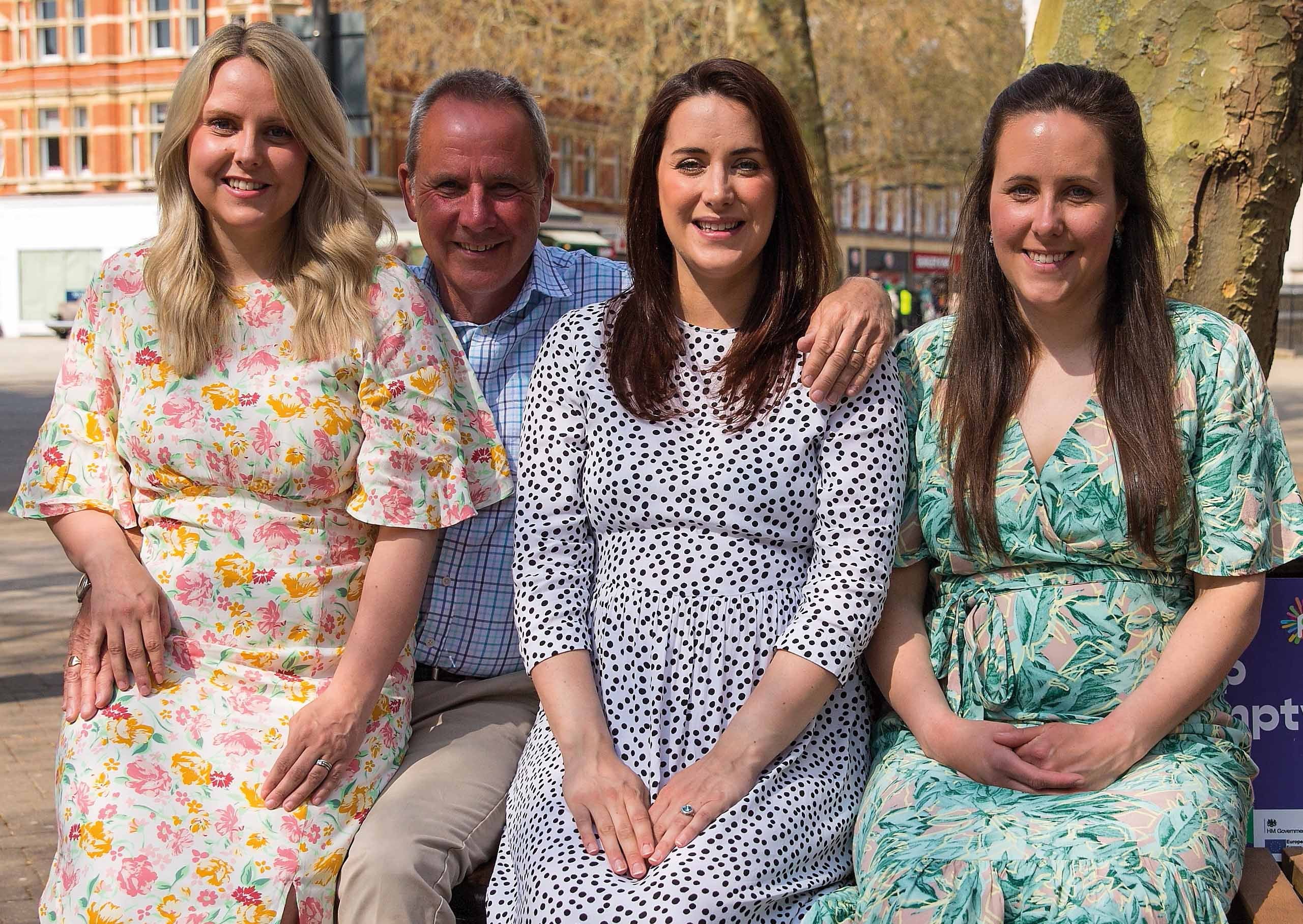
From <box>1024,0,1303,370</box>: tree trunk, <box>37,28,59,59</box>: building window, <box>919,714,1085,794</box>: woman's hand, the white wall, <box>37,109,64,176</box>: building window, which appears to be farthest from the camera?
<box>37,28,59,59</box>: building window

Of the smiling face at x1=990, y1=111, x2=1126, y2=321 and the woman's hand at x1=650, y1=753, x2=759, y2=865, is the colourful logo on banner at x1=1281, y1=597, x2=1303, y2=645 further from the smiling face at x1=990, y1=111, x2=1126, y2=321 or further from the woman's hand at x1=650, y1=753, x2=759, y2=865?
the woman's hand at x1=650, y1=753, x2=759, y2=865

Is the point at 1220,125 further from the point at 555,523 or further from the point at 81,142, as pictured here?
the point at 81,142

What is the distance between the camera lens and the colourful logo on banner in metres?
3.27

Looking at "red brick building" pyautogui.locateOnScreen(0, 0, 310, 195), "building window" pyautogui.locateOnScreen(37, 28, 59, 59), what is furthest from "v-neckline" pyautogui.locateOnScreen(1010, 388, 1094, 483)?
"building window" pyautogui.locateOnScreen(37, 28, 59, 59)

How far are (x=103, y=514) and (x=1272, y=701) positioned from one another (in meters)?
2.58

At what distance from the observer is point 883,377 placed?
304cm

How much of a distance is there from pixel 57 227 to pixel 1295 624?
154ft

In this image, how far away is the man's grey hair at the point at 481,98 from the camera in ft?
12.1

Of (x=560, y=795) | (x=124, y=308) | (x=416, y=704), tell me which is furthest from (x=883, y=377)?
(x=124, y=308)

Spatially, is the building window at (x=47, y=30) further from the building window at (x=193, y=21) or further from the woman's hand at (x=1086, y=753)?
the woman's hand at (x=1086, y=753)

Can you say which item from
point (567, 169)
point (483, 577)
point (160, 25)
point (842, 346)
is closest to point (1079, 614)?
point (842, 346)

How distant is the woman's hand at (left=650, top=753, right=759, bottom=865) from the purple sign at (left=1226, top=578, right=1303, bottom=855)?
1.21 m

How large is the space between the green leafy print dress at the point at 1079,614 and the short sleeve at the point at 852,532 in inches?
6.5

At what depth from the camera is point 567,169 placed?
55.5 metres
